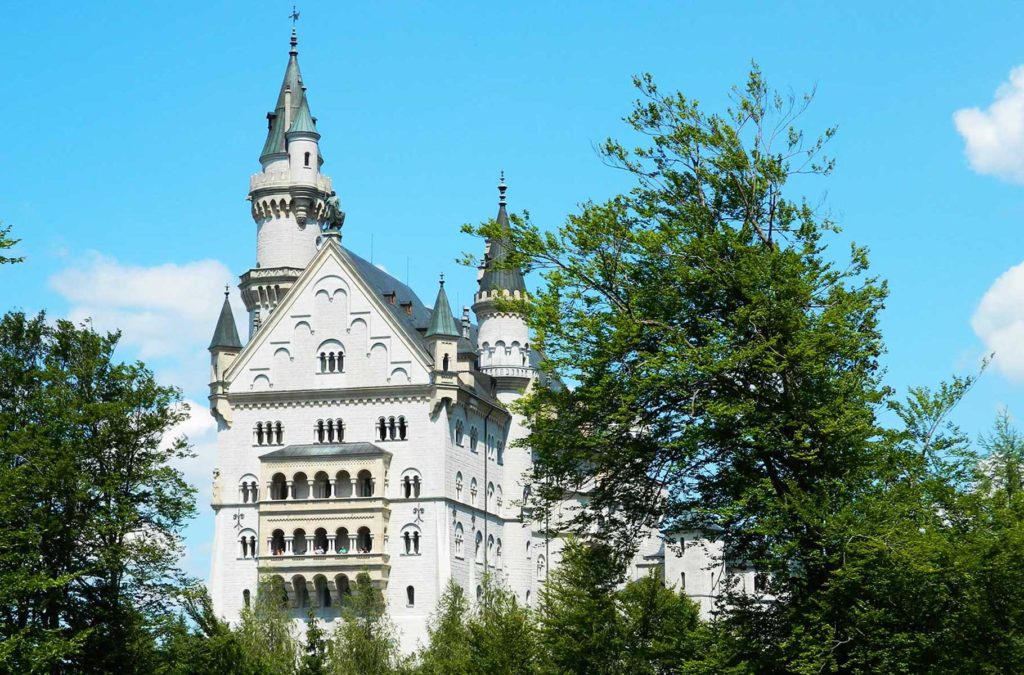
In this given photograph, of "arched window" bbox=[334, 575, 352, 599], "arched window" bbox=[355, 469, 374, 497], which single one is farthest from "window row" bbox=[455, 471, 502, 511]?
"arched window" bbox=[334, 575, 352, 599]

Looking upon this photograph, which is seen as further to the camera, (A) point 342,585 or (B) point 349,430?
(B) point 349,430

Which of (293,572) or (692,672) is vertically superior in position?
(293,572)

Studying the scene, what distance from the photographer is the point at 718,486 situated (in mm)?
41531

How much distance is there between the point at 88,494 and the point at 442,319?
52.5 metres

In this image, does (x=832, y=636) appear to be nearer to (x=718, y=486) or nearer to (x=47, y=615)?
(x=718, y=486)

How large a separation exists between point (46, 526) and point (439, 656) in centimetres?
2956

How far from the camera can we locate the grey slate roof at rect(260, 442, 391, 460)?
104 meters

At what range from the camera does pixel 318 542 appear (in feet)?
339

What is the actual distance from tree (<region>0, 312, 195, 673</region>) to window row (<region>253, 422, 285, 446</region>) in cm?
4813

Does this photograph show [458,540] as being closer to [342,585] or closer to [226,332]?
[342,585]

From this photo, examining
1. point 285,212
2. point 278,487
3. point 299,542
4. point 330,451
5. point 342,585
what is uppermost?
point 285,212

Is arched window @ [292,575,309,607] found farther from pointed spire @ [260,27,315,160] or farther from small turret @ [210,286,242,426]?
pointed spire @ [260,27,315,160]

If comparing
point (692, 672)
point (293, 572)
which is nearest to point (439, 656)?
point (293, 572)

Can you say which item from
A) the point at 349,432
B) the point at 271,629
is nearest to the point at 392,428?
the point at 349,432
